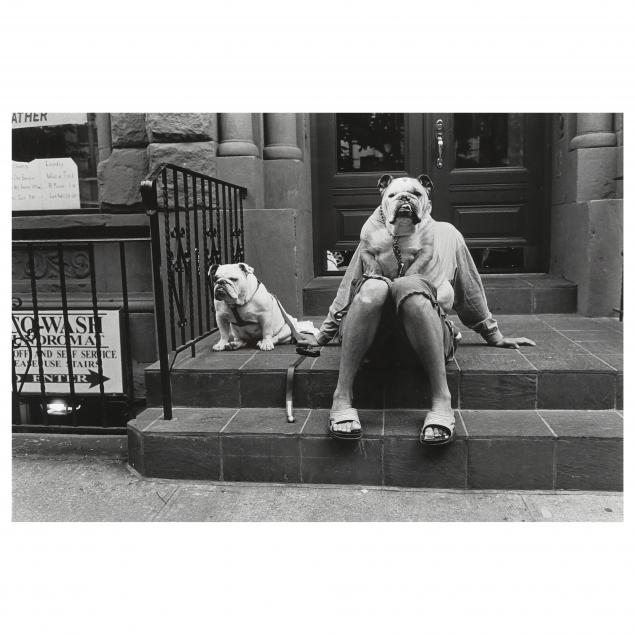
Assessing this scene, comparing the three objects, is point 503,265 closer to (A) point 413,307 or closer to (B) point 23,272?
(A) point 413,307

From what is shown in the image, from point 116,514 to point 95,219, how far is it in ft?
10.2

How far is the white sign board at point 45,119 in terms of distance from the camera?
5.34m

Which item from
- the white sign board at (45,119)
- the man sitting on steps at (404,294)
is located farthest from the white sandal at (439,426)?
the white sign board at (45,119)

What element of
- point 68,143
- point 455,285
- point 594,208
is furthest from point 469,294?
point 68,143

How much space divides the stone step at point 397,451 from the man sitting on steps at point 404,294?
15 centimetres

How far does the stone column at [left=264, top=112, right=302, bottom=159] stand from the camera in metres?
5.34

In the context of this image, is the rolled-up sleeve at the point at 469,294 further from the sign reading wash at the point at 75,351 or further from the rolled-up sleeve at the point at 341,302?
the sign reading wash at the point at 75,351

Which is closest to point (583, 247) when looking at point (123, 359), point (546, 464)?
point (546, 464)

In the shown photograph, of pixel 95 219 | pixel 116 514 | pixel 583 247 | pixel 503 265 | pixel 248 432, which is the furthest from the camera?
pixel 503 265

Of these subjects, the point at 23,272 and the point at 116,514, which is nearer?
the point at 116,514

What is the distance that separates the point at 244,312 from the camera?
4.02 meters

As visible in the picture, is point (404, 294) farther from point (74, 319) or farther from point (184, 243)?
point (74, 319)

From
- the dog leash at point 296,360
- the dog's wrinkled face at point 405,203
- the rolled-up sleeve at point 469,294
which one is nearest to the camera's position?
the dog's wrinkled face at point 405,203

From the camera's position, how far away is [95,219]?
530 centimetres
